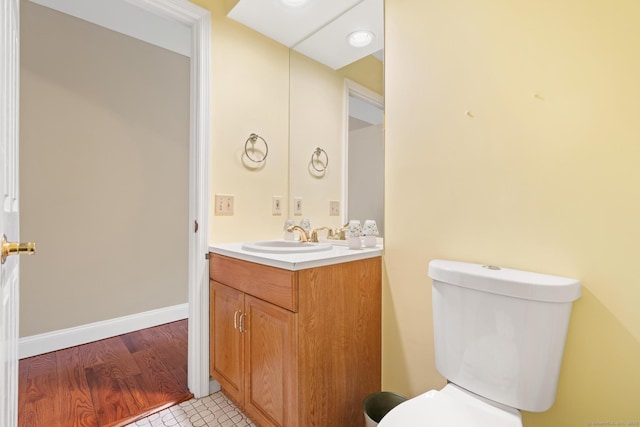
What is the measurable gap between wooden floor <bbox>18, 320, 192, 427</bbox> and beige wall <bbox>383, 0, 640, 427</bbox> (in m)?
1.29

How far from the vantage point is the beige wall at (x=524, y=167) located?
83 centimetres

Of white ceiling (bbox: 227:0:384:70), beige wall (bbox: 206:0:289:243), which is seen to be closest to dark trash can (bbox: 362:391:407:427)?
beige wall (bbox: 206:0:289:243)

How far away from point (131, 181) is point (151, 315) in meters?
1.16

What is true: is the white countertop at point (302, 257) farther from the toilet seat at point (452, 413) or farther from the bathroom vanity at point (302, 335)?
the toilet seat at point (452, 413)

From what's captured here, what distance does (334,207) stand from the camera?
5.79 feet

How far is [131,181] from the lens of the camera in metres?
2.39

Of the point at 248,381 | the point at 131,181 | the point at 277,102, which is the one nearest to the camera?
the point at 248,381

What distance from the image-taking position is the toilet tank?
2.69 feet

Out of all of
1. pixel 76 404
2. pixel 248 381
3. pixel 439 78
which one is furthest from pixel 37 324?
pixel 439 78

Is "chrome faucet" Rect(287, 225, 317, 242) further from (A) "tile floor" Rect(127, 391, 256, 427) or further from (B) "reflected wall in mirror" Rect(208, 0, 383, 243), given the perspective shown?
(A) "tile floor" Rect(127, 391, 256, 427)

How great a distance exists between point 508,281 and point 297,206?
1363 millimetres

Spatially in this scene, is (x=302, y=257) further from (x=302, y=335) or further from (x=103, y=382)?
(x=103, y=382)

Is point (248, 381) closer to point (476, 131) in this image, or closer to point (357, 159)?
point (357, 159)

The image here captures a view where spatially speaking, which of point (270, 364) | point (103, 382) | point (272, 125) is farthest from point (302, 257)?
point (103, 382)
